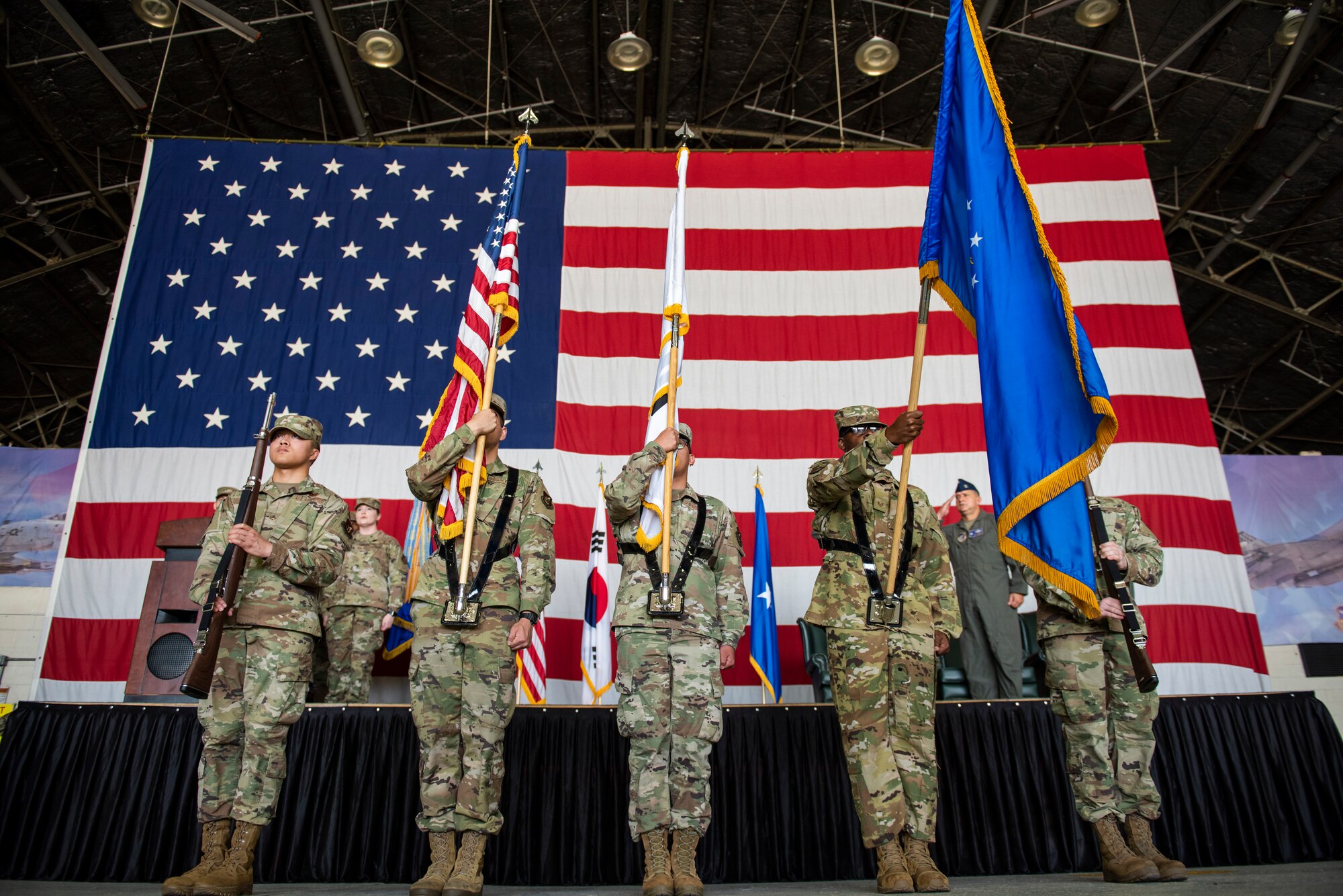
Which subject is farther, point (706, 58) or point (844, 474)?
point (706, 58)

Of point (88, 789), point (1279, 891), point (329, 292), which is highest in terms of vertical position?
point (329, 292)

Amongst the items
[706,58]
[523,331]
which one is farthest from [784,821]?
[706,58]

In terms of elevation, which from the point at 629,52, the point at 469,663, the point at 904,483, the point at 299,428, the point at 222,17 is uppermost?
the point at 629,52

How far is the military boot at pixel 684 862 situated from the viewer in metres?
2.34

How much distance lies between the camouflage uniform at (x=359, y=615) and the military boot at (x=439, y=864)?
8.27 feet

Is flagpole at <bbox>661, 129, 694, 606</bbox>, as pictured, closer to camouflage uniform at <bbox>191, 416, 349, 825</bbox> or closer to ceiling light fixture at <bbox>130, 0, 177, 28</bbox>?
camouflage uniform at <bbox>191, 416, 349, 825</bbox>

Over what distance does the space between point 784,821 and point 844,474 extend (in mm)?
1542

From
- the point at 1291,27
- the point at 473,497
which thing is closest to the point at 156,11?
the point at 473,497

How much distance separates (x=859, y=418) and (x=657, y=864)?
5.06 ft

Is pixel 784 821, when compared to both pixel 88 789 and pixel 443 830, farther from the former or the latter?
pixel 88 789

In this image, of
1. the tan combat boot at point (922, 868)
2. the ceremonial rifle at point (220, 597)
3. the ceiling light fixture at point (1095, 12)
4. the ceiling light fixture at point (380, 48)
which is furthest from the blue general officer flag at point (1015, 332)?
the ceiling light fixture at point (380, 48)

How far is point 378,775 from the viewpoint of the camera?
3.42m

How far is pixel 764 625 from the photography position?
4.70 m

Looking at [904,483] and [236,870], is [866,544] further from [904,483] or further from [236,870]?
[236,870]
